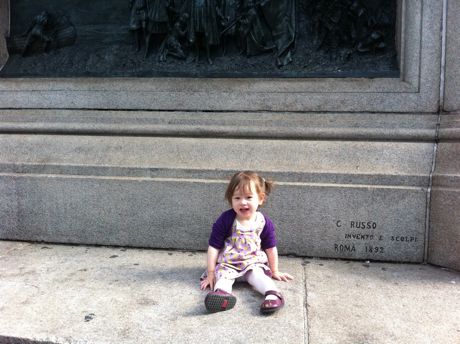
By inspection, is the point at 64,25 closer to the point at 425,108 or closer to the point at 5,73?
the point at 5,73

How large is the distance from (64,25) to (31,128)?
1.29 metres

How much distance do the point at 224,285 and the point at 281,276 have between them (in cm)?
56

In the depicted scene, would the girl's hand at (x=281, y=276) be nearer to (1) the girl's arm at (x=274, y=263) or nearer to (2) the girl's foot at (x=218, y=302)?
(1) the girl's arm at (x=274, y=263)

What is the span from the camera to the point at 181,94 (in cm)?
452

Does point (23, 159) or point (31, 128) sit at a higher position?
point (31, 128)

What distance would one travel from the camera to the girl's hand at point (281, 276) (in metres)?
3.38

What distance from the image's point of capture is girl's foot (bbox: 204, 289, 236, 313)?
112 inches

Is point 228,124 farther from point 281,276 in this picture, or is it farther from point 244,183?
point 281,276

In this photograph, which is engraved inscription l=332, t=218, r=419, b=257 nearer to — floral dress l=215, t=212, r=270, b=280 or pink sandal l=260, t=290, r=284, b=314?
floral dress l=215, t=212, r=270, b=280

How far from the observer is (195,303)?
3.03 metres

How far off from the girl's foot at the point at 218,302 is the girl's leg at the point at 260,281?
0.29 meters

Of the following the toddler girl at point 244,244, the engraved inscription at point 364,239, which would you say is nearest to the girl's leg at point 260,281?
the toddler girl at point 244,244

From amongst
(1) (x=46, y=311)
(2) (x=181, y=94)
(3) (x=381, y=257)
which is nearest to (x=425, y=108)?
(3) (x=381, y=257)

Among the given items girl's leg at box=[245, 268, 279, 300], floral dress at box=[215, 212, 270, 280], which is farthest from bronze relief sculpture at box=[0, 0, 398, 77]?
girl's leg at box=[245, 268, 279, 300]
